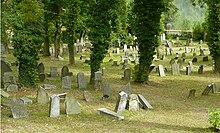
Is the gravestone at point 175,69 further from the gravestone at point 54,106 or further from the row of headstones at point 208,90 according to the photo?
the gravestone at point 54,106

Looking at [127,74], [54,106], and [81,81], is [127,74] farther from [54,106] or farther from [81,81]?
[54,106]

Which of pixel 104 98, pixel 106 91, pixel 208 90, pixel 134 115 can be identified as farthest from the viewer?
pixel 208 90

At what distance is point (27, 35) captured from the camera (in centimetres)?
1677

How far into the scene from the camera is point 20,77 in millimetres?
17438

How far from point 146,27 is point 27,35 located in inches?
254

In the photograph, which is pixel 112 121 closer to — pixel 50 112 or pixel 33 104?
pixel 50 112

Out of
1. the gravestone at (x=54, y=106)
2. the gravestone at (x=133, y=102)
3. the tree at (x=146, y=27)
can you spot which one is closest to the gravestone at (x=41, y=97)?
the gravestone at (x=54, y=106)

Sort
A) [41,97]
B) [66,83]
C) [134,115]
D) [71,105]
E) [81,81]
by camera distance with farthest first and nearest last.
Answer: [81,81] < [66,83] < [41,97] < [134,115] < [71,105]

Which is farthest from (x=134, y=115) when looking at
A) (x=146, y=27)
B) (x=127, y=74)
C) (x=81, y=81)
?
(x=127, y=74)

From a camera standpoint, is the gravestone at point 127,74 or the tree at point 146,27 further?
the gravestone at point 127,74

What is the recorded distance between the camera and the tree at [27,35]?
16.6 meters

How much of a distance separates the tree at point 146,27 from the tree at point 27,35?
5.46 metres

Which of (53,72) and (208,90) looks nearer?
(208,90)

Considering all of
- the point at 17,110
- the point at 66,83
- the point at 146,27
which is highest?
the point at 146,27
